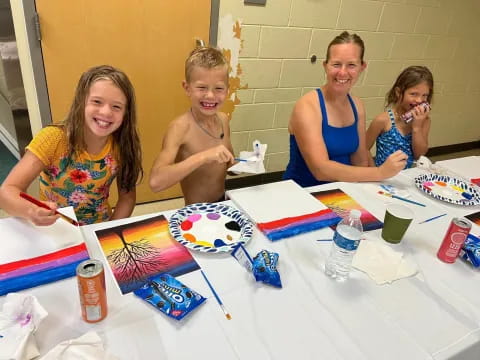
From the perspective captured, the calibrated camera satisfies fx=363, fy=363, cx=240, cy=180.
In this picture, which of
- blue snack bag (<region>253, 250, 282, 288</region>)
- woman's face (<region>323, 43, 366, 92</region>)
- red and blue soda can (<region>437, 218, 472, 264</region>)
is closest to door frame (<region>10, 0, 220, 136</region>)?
woman's face (<region>323, 43, 366, 92</region>)

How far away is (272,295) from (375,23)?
107 inches

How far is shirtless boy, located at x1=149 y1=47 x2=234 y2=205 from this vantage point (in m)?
1.36

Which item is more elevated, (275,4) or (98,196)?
(275,4)

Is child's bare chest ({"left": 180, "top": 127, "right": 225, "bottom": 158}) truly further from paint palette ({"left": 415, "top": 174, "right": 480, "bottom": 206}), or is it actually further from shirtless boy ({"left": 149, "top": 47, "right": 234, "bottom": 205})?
paint palette ({"left": 415, "top": 174, "right": 480, "bottom": 206})

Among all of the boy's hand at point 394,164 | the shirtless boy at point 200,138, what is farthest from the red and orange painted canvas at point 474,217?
the shirtless boy at point 200,138

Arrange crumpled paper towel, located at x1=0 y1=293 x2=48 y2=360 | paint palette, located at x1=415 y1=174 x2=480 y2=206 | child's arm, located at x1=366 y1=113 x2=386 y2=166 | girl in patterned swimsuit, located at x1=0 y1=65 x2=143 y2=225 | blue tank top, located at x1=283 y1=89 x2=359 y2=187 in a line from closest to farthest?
crumpled paper towel, located at x1=0 y1=293 x2=48 y2=360
girl in patterned swimsuit, located at x1=0 y1=65 x2=143 y2=225
paint palette, located at x1=415 y1=174 x2=480 y2=206
blue tank top, located at x1=283 y1=89 x2=359 y2=187
child's arm, located at x1=366 y1=113 x2=386 y2=166

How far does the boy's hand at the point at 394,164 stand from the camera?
4.74 feet

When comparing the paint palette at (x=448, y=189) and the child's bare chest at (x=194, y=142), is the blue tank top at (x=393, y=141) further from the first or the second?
the child's bare chest at (x=194, y=142)

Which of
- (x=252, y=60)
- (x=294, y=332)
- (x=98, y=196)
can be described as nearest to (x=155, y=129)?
(x=252, y=60)

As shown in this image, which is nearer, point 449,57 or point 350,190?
point 350,190

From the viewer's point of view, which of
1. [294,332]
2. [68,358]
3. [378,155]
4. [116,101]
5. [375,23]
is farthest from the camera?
[375,23]

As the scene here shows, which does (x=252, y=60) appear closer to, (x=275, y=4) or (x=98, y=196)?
(x=275, y=4)

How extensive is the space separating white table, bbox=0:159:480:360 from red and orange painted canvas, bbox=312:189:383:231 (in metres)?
0.21

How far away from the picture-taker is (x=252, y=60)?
2525 millimetres
